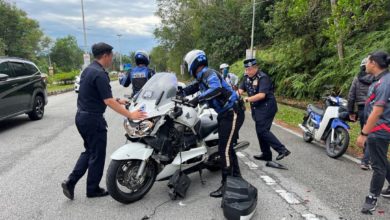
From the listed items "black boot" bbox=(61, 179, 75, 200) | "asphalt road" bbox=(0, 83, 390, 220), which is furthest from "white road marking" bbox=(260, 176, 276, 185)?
"black boot" bbox=(61, 179, 75, 200)

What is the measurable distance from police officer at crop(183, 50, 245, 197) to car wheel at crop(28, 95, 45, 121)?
295 inches

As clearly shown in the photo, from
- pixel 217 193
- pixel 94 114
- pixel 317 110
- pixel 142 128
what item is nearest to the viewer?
A: pixel 142 128

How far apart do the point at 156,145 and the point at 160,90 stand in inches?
28.3

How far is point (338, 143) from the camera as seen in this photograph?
6402 mm

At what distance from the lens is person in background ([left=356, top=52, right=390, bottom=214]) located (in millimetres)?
3674

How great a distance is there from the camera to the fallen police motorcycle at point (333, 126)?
20.5 feet

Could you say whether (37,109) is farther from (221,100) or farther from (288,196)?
(288,196)

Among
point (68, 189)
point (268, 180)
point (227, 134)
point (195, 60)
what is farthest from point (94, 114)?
point (268, 180)

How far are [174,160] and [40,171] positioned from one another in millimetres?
2571

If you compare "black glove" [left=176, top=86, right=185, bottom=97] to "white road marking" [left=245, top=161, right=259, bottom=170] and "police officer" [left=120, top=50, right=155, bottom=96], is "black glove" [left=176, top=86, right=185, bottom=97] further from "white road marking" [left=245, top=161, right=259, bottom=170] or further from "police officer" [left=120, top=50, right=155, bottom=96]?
"police officer" [left=120, top=50, right=155, bottom=96]

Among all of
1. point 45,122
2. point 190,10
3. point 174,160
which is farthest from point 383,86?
point 190,10

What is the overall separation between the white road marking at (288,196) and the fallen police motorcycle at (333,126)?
219cm

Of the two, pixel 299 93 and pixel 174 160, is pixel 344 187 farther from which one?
pixel 299 93

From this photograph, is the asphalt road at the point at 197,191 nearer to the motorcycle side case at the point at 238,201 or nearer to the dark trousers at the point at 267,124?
the motorcycle side case at the point at 238,201
